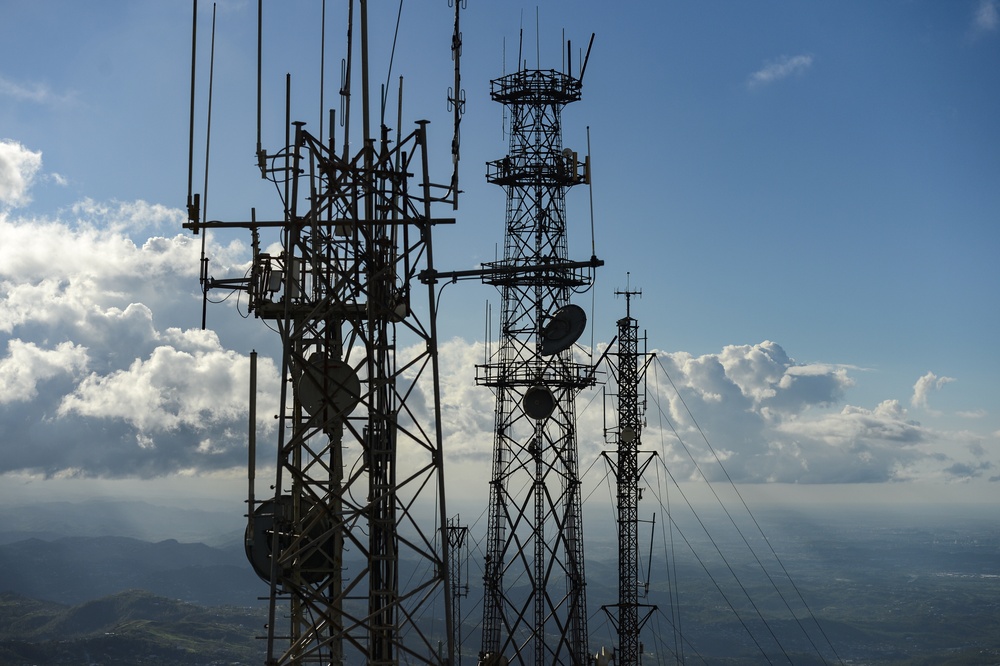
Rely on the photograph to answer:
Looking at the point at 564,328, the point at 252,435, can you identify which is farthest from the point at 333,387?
the point at 564,328

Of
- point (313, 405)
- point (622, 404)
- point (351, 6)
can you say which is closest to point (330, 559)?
point (313, 405)

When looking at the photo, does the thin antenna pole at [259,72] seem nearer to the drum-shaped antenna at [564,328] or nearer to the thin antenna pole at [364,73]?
the thin antenna pole at [364,73]

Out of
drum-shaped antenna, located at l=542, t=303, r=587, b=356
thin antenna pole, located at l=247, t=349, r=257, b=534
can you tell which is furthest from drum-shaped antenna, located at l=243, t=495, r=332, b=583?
drum-shaped antenna, located at l=542, t=303, r=587, b=356

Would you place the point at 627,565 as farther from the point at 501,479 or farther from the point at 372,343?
the point at 372,343

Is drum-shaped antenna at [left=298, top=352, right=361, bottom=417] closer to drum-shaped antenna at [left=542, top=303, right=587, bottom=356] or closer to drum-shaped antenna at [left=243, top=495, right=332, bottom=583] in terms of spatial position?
drum-shaped antenna at [left=243, top=495, right=332, bottom=583]

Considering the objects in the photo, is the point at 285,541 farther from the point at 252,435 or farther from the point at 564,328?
the point at 564,328

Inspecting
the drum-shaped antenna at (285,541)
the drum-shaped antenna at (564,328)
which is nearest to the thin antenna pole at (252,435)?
the drum-shaped antenna at (285,541)
